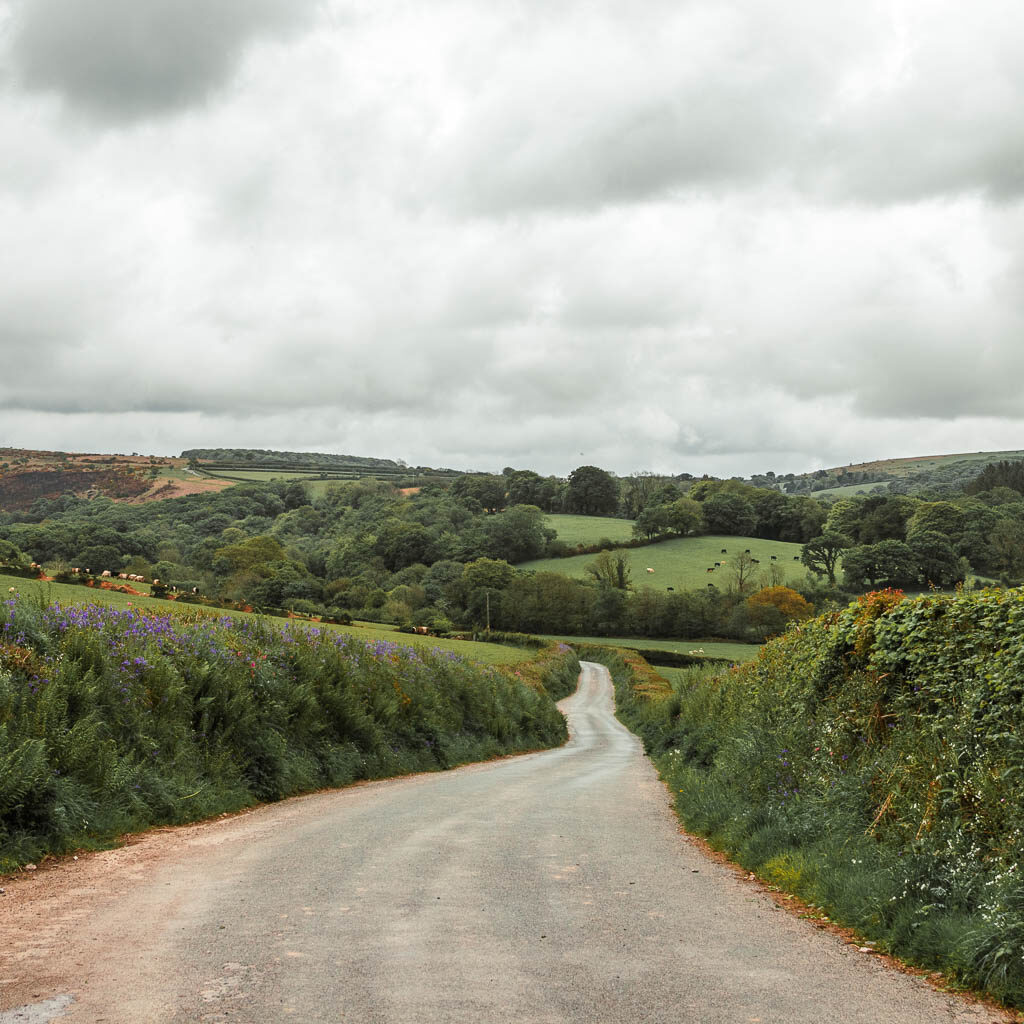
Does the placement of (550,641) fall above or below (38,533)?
below

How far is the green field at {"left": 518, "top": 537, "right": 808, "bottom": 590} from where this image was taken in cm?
11044

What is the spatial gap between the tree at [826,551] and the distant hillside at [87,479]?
4326 inches

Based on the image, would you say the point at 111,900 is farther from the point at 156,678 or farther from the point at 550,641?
the point at 550,641

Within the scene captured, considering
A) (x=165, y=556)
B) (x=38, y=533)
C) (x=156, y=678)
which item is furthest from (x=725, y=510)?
(x=156, y=678)

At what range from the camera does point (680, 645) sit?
9344 centimetres

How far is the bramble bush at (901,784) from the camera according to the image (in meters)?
6.20

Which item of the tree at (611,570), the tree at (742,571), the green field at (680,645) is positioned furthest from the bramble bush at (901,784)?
the tree at (611,570)

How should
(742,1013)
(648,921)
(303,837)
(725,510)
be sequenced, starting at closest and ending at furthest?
(742,1013), (648,921), (303,837), (725,510)

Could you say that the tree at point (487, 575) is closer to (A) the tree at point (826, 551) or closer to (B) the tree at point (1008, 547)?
(A) the tree at point (826, 551)

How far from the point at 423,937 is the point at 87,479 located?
18225 cm

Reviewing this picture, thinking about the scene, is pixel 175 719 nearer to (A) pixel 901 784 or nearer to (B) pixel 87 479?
(A) pixel 901 784

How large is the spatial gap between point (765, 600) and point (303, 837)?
89293mm

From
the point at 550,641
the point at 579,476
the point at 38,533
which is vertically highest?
the point at 579,476

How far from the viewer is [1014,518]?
104 meters
